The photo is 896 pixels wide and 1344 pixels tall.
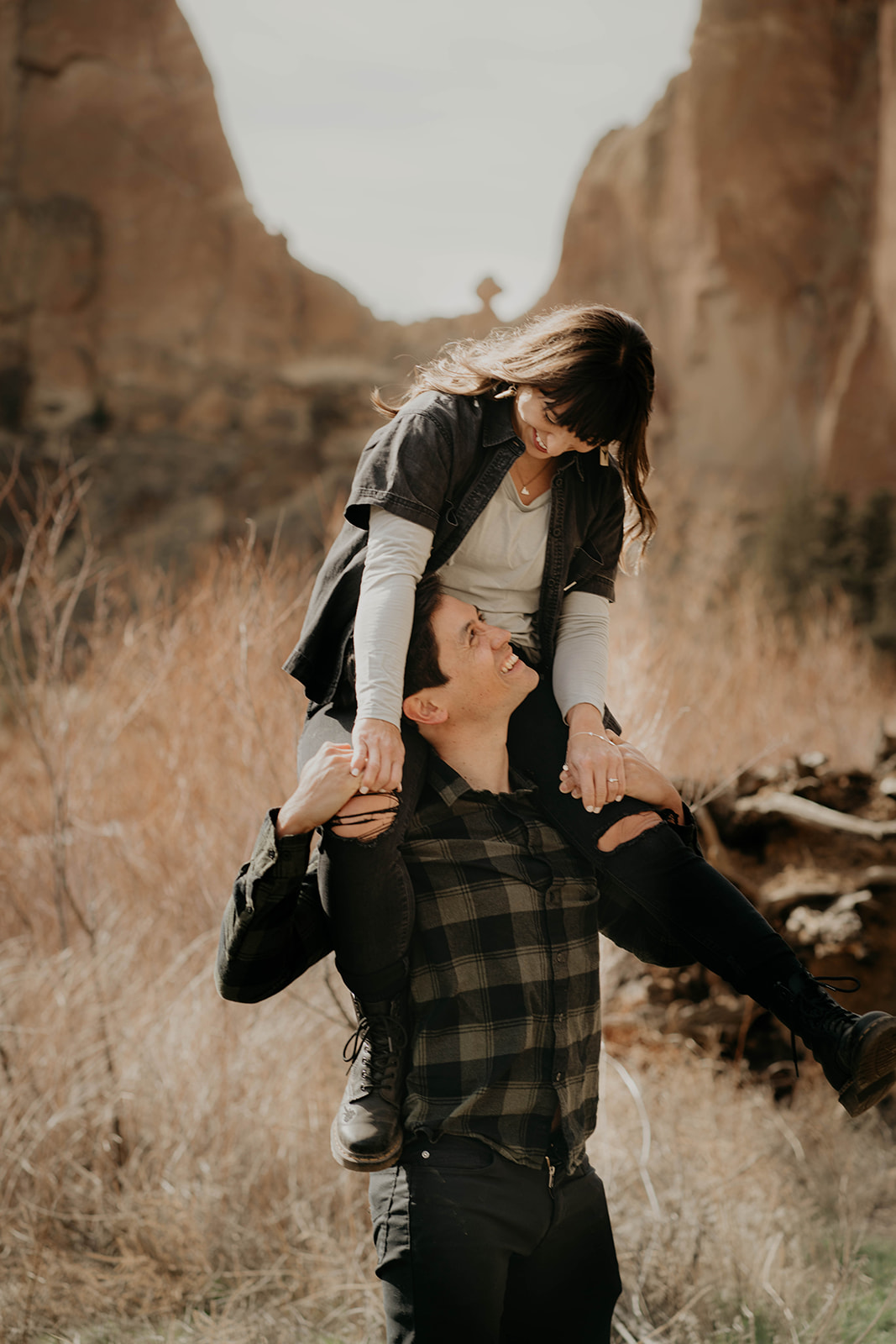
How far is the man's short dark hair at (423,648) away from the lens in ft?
6.19

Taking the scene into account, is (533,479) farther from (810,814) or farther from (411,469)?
(810,814)

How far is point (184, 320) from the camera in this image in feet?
63.6

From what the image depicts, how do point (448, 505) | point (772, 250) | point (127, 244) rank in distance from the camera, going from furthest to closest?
point (127, 244) < point (772, 250) < point (448, 505)

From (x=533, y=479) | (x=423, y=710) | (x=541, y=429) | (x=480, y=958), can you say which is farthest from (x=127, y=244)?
(x=480, y=958)

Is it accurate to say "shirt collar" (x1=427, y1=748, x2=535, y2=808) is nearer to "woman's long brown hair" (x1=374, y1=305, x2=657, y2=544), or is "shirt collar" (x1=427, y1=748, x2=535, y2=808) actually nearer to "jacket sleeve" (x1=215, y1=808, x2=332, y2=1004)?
"jacket sleeve" (x1=215, y1=808, x2=332, y2=1004)

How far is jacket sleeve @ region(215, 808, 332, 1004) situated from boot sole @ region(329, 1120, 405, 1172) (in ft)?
0.91

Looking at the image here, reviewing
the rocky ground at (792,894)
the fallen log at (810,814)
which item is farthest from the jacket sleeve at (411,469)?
the fallen log at (810,814)

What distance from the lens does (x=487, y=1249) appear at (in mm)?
1569

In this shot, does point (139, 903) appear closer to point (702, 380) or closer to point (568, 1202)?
point (568, 1202)

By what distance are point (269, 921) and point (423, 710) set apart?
0.49 m

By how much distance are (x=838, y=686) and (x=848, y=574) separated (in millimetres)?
4889

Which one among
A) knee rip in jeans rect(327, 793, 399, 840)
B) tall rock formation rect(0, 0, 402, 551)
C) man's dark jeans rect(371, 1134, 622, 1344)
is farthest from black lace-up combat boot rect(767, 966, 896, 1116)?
tall rock formation rect(0, 0, 402, 551)

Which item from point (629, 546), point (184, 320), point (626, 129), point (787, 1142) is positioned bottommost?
point (787, 1142)

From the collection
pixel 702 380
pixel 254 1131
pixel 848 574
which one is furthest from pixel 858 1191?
pixel 702 380
